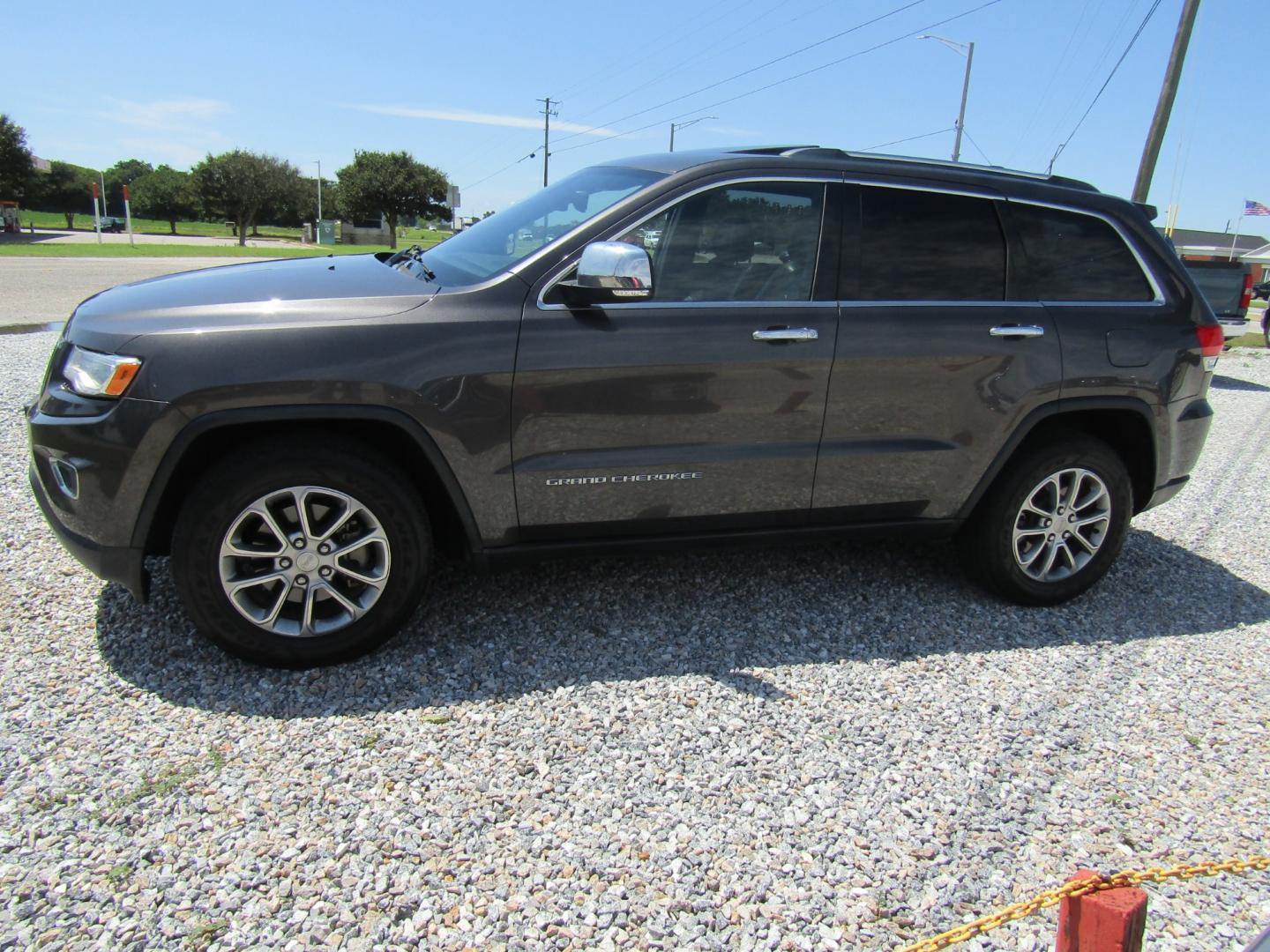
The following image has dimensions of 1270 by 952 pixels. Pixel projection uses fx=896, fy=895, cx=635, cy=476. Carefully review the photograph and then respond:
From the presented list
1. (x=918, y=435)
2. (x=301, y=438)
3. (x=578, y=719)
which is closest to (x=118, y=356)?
(x=301, y=438)

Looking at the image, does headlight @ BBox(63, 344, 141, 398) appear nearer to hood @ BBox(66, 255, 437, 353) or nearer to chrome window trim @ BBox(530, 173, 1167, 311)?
hood @ BBox(66, 255, 437, 353)

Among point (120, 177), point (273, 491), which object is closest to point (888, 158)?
point (273, 491)

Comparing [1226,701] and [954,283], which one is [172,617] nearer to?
[954,283]

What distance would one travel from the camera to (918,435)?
12.2ft

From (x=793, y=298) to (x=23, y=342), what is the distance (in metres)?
9.36

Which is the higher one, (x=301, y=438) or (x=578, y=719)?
(x=301, y=438)

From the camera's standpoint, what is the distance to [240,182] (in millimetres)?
58375

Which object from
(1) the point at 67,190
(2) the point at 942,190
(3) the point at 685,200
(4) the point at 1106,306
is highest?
(1) the point at 67,190

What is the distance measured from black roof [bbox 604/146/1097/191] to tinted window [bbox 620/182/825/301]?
0.15 meters

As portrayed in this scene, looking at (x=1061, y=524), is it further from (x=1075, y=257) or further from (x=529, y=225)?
(x=529, y=225)

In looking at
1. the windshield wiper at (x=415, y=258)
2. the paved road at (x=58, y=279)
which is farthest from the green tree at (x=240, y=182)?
the windshield wiper at (x=415, y=258)

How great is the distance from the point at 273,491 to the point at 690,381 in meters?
1.52

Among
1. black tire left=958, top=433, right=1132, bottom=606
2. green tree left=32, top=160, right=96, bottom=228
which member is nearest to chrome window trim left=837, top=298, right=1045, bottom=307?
black tire left=958, top=433, right=1132, bottom=606

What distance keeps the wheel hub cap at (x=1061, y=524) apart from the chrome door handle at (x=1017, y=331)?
0.66 m
